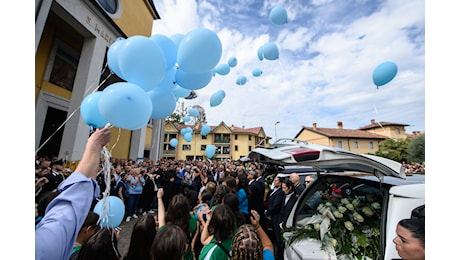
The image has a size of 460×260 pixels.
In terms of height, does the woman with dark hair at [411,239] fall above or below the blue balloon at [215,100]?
below

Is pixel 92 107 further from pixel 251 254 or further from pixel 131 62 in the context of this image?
pixel 251 254

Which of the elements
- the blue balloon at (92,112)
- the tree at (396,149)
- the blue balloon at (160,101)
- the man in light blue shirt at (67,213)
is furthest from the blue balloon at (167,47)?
the tree at (396,149)

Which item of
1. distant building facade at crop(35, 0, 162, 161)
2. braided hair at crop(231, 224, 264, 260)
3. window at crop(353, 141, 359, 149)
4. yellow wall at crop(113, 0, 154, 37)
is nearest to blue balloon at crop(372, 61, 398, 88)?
braided hair at crop(231, 224, 264, 260)

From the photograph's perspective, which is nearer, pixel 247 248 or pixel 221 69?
pixel 247 248

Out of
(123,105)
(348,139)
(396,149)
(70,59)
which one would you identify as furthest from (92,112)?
(348,139)

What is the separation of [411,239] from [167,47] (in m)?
3.23

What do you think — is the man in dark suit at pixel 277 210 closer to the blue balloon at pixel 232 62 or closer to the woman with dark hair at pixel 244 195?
the woman with dark hair at pixel 244 195

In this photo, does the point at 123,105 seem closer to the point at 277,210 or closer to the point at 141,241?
the point at 141,241

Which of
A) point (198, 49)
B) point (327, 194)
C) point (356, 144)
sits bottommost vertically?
point (327, 194)

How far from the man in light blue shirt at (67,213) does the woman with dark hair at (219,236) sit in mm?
1186

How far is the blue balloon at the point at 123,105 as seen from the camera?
172 cm

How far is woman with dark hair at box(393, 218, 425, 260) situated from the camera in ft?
4.52

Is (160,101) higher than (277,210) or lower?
higher

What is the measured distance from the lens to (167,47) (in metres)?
2.63
